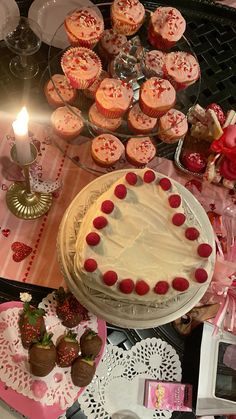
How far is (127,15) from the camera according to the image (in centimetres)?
158

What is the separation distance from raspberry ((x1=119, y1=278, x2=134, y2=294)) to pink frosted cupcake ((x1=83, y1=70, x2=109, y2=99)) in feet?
1.89

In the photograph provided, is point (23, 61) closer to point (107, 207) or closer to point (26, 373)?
point (107, 207)

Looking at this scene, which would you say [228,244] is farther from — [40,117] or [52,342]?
[40,117]

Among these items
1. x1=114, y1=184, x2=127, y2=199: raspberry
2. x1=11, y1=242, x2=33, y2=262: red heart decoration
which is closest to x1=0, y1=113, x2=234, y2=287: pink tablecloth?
x1=11, y1=242, x2=33, y2=262: red heart decoration

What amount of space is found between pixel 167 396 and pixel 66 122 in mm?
744

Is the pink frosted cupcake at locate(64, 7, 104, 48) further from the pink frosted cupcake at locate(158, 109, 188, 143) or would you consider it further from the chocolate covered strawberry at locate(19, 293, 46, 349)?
the chocolate covered strawberry at locate(19, 293, 46, 349)

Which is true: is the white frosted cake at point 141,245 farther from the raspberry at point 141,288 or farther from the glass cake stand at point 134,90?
the glass cake stand at point 134,90

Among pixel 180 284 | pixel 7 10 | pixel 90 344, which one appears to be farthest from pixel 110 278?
pixel 7 10

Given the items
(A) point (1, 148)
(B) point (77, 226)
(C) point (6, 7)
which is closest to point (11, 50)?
(C) point (6, 7)

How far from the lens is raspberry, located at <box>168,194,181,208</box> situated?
4.26 ft

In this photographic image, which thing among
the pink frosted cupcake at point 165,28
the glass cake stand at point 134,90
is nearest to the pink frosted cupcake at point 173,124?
the glass cake stand at point 134,90

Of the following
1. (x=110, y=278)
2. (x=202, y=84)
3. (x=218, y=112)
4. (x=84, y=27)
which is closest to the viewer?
(x=110, y=278)

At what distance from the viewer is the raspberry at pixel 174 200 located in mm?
1299

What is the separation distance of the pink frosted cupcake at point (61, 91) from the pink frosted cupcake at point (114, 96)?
93 mm
